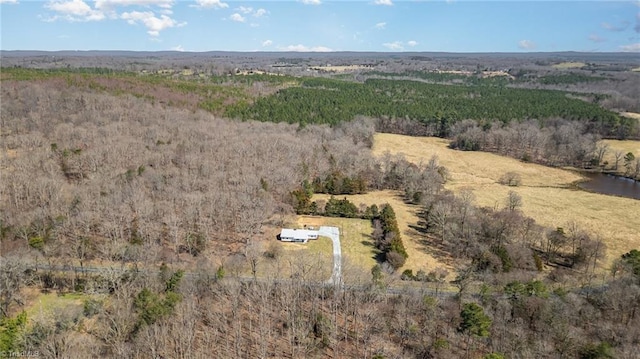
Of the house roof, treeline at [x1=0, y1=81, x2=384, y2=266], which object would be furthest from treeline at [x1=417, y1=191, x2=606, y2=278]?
treeline at [x1=0, y1=81, x2=384, y2=266]

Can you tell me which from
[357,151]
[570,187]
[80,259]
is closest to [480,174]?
[570,187]

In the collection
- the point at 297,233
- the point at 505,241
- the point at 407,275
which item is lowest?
the point at 407,275

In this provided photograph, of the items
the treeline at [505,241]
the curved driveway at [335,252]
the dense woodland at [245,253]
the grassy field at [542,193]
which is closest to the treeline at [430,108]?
the dense woodland at [245,253]

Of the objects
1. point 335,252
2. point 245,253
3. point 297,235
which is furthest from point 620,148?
point 245,253

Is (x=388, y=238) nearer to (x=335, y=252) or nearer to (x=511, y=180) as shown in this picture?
(x=335, y=252)

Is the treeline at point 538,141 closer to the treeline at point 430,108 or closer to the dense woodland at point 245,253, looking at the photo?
the dense woodland at point 245,253

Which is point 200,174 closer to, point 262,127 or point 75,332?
point 262,127
